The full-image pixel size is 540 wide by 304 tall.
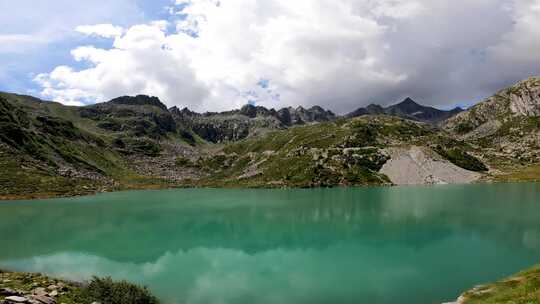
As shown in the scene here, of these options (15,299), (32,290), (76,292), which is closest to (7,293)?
(15,299)

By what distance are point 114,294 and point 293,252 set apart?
25319 mm

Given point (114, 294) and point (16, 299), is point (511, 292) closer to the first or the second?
point (114, 294)

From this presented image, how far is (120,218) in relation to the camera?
90.9 meters

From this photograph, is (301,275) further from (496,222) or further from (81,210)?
(81,210)

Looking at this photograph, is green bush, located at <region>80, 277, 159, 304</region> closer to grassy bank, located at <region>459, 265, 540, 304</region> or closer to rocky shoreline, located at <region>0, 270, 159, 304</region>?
rocky shoreline, located at <region>0, 270, 159, 304</region>

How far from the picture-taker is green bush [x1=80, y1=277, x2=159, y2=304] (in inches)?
1142

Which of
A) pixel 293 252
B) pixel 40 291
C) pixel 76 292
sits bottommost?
pixel 293 252

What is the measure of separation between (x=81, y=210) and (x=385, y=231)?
3441 inches

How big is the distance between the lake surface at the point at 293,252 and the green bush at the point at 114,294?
2734mm

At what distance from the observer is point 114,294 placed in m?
29.7

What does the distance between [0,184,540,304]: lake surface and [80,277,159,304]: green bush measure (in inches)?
108

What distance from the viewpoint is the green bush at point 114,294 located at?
29000 mm

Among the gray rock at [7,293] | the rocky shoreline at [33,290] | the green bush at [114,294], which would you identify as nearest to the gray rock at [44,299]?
the rocky shoreline at [33,290]

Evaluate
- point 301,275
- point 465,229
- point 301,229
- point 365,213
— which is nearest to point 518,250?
point 465,229
